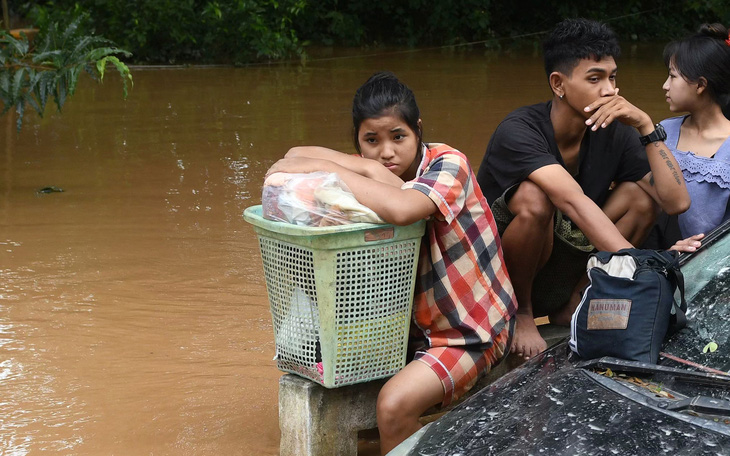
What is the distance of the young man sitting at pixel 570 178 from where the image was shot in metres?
3.42

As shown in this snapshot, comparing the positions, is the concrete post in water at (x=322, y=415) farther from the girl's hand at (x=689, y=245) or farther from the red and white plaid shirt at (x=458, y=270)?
the girl's hand at (x=689, y=245)

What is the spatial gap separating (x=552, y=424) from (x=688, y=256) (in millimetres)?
1001

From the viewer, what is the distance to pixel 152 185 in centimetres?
727

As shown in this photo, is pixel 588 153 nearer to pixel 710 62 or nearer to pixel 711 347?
pixel 710 62

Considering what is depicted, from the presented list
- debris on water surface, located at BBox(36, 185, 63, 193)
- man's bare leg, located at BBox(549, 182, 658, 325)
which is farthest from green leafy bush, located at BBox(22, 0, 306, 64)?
man's bare leg, located at BBox(549, 182, 658, 325)

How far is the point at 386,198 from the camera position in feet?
9.38

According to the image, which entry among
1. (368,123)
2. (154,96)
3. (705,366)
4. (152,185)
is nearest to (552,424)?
(705,366)

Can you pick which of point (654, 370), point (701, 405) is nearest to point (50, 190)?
point (654, 370)

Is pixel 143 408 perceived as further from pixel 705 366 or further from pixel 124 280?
pixel 705 366

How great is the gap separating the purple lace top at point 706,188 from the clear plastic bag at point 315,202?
1524mm

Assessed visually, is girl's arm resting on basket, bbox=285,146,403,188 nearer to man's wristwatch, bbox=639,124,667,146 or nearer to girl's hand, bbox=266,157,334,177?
girl's hand, bbox=266,157,334,177

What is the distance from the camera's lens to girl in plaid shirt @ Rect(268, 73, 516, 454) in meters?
2.95

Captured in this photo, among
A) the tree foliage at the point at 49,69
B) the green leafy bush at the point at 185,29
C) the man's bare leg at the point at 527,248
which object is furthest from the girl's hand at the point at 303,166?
the green leafy bush at the point at 185,29

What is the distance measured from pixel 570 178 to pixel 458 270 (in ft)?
1.98
